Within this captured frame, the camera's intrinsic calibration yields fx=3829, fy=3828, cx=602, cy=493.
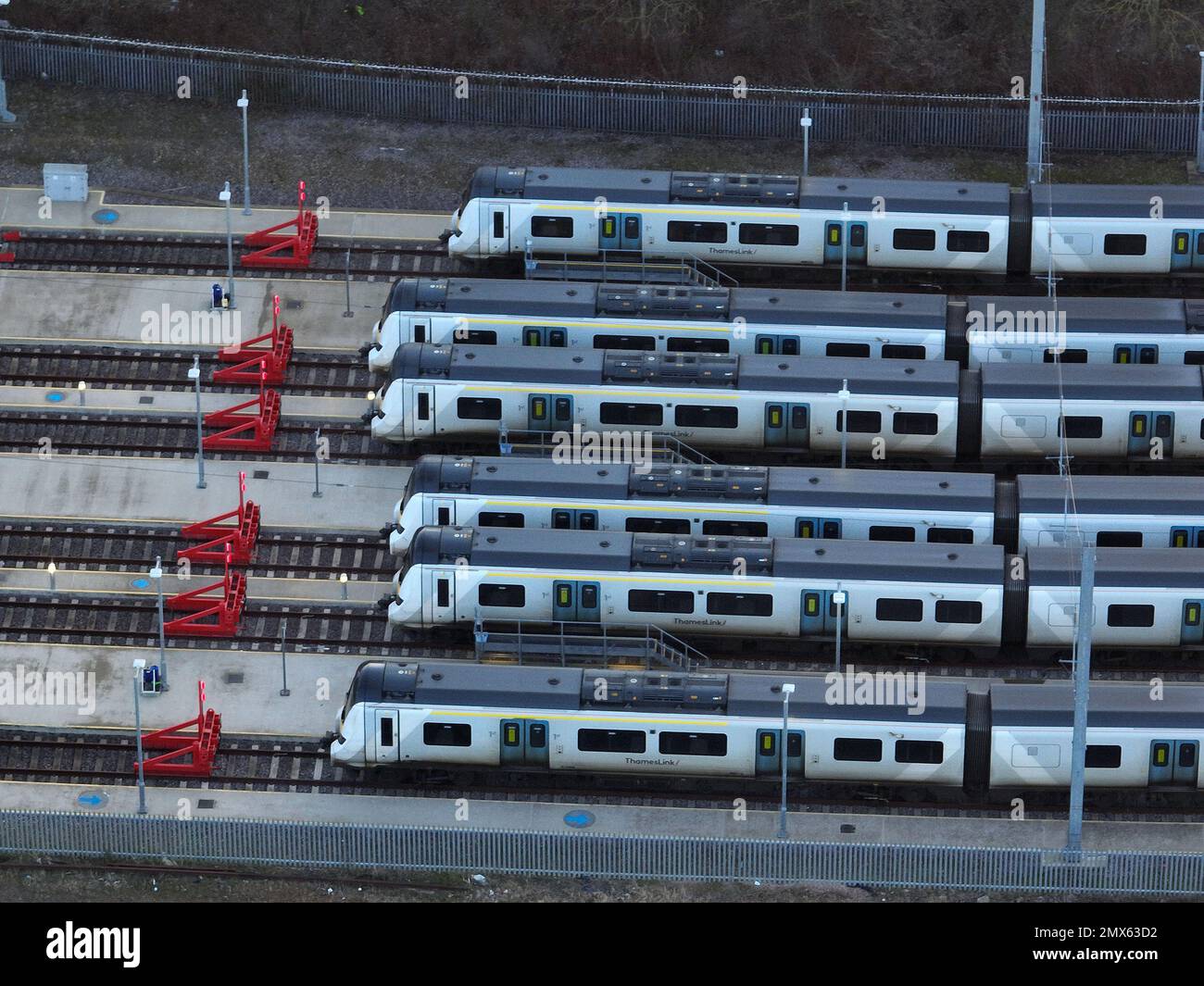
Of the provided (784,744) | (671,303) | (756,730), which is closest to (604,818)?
(756,730)

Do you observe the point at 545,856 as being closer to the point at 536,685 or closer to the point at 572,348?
the point at 536,685

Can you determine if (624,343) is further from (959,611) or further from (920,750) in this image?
(920,750)

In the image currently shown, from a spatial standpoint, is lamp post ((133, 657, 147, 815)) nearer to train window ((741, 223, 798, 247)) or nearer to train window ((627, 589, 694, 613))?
train window ((627, 589, 694, 613))

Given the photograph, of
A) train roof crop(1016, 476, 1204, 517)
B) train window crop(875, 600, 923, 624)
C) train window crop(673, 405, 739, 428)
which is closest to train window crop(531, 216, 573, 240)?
train window crop(673, 405, 739, 428)

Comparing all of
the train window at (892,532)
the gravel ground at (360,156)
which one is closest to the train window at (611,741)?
the train window at (892,532)

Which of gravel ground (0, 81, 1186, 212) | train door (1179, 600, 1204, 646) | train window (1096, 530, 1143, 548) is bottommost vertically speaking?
train door (1179, 600, 1204, 646)

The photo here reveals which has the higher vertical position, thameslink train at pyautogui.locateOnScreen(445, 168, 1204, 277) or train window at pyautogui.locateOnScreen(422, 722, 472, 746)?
thameslink train at pyautogui.locateOnScreen(445, 168, 1204, 277)

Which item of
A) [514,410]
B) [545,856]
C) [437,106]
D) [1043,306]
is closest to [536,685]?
[545,856]
